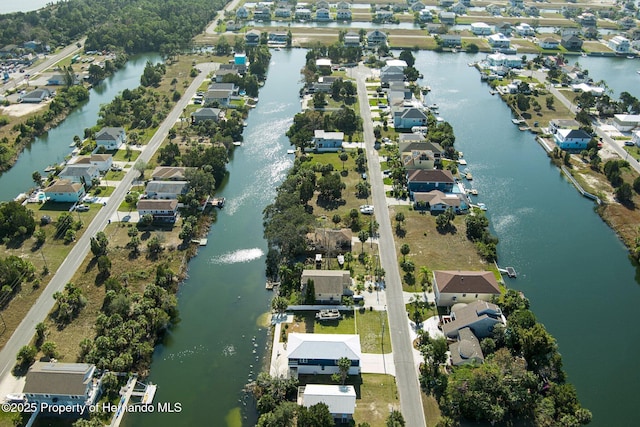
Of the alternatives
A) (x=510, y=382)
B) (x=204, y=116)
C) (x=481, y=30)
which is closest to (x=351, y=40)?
(x=481, y=30)

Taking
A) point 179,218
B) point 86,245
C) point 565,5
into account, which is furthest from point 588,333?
point 565,5

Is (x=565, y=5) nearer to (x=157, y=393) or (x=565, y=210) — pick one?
(x=565, y=210)

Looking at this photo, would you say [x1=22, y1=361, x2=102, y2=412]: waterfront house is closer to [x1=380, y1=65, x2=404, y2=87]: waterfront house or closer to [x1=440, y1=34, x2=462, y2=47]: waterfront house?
[x1=380, y1=65, x2=404, y2=87]: waterfront house

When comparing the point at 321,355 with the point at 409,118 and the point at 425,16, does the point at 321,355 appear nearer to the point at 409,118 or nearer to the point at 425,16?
the point at 409,118

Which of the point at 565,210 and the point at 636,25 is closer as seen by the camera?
the point at 565,210

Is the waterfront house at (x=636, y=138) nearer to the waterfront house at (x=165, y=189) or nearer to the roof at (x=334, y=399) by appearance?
the roof at (x=334, y=399)
